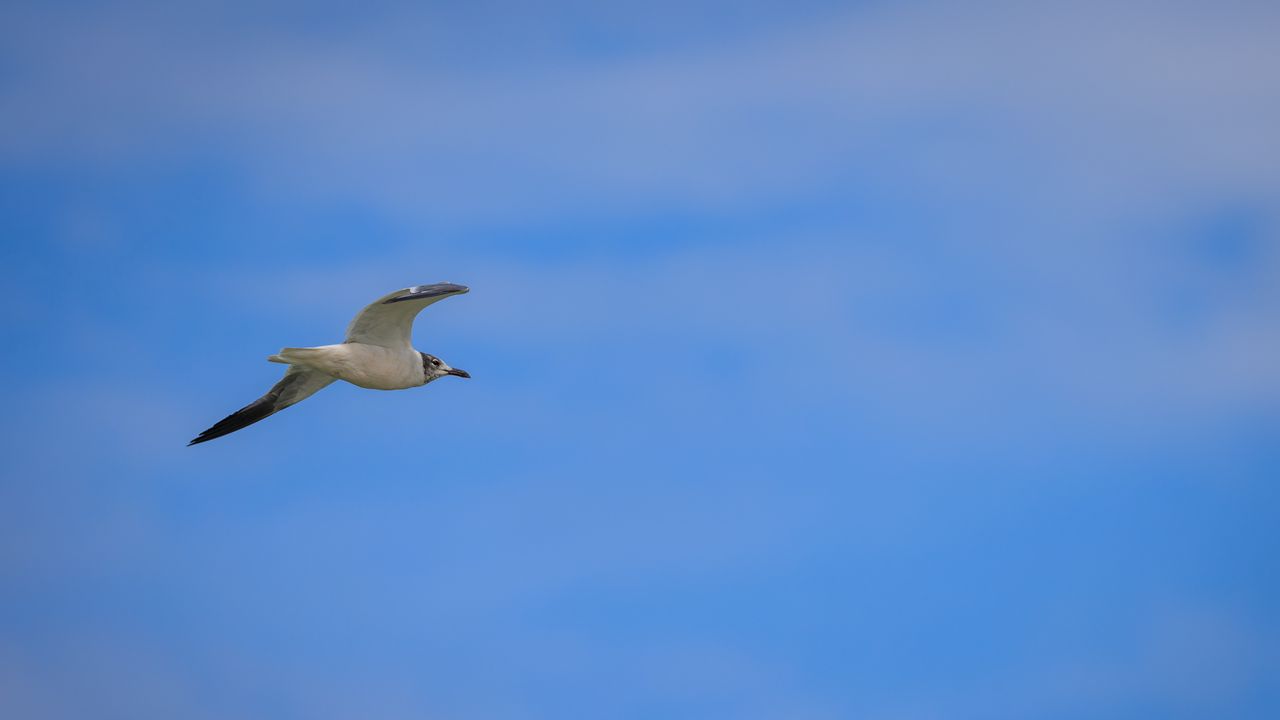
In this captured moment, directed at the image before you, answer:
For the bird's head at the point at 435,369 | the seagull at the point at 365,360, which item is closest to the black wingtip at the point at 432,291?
the seagull at the point at 365,360

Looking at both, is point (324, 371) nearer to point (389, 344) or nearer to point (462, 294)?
point (389, 344)

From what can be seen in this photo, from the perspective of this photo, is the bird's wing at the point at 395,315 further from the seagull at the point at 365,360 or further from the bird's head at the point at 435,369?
the bird's head at the point at 435,369

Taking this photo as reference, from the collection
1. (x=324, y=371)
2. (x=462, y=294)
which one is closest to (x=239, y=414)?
(x=324, y=371)

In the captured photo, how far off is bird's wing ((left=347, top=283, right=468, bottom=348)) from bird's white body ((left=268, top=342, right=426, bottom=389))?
0.13 metres

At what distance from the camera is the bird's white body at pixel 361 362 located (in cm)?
2566

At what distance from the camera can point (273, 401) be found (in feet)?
91.7

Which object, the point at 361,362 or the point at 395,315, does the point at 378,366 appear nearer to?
the point at 361,362

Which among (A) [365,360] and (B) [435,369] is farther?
(B) [435,369]

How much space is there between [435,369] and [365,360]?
2.64 meters

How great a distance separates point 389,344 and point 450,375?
2.44 meters

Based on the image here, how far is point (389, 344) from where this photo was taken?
2645cm

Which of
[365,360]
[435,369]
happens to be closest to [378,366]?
[365,360]

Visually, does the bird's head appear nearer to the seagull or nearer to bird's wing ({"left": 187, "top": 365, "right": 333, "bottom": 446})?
the seagull

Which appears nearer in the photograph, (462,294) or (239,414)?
(462,294)
